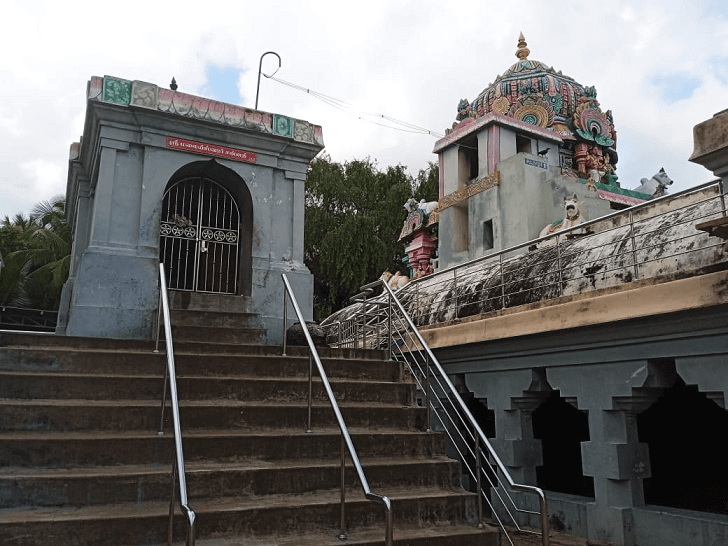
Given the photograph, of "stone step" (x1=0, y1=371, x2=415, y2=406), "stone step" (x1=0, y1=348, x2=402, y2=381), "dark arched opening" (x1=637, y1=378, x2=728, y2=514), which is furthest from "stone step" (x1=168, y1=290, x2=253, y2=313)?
"dark arched opening" (x1=637, y1=378, x2=728, y2=514)

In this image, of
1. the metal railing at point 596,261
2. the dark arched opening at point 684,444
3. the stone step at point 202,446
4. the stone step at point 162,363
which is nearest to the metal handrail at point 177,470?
the stone step at point 202,446

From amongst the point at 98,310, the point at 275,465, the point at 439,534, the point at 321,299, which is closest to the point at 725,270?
the point at 439,534

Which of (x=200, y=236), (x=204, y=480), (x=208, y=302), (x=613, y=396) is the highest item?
(x=200, y=236)

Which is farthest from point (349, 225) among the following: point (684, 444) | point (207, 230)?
point (684, 444)

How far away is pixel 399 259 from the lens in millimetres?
27656

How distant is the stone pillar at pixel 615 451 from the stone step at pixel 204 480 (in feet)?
5.02

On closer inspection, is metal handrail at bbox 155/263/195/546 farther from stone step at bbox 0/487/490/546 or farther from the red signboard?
the red signboard

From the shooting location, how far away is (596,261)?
7.25 meters

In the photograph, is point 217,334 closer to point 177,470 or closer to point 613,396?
point 177,470

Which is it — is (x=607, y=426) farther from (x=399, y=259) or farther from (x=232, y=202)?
(x=399, y=259)

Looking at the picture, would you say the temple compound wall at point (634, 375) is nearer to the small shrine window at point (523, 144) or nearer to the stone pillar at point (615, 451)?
the stone pillar at point (615, 451)

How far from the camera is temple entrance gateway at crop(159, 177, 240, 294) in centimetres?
849

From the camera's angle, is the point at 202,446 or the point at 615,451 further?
the point at 615,451

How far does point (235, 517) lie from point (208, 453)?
0.75m
